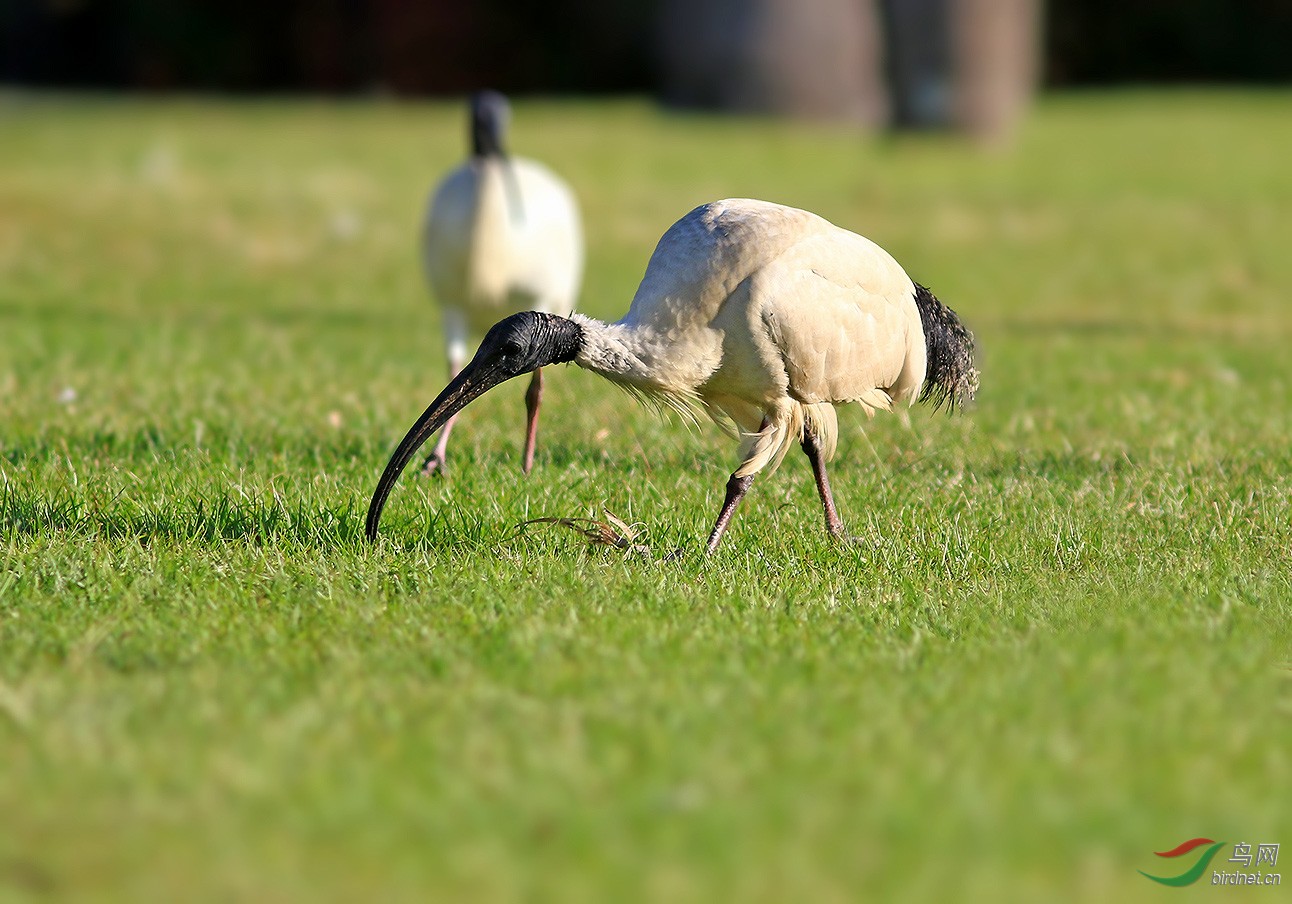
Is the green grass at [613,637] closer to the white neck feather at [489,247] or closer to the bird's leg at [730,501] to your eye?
the bird's leg at [730,501]

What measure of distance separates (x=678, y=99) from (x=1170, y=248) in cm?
1577

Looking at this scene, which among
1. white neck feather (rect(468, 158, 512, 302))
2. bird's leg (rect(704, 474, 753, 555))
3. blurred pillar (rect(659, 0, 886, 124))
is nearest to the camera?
bird's leg (rect(704, 474, 753, 555))

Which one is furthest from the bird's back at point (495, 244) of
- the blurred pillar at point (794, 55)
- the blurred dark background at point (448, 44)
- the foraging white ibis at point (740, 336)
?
the blurred dark background at point (448, 44)

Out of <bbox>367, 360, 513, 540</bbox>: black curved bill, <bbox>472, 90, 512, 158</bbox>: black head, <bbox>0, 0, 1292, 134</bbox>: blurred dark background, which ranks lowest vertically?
<bbox>0, 0, 1292, 134</bbox>: blurred dark background

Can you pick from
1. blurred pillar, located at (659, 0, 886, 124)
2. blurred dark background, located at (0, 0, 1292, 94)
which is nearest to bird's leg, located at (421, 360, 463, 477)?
blurred pillar, located at (659, 0, 886, 124)

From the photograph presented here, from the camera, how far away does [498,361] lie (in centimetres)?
517

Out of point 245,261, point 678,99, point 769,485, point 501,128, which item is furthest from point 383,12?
point 769,485

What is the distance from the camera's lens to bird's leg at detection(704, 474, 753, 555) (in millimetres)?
5406

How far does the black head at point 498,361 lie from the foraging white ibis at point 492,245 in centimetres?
249

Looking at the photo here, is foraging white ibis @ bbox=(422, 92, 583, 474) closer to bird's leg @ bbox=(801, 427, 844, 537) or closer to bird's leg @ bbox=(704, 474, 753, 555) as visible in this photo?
bird's leg @ bbox=(801, 427, 844, 537)

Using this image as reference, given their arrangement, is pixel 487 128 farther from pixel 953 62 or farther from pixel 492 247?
pixel 953 62

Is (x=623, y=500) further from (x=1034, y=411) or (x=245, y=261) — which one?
(x=245, y=261)

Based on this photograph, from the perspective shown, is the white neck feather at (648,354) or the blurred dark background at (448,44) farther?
the blurred dark background at (448,44)

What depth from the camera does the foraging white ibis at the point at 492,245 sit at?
773 cm
